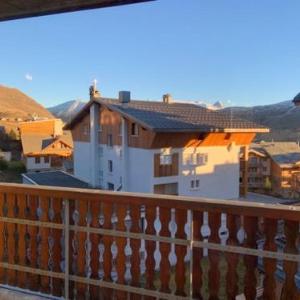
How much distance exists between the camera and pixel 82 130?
85.2 feet

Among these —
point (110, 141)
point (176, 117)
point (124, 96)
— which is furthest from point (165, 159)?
point (124, 96)

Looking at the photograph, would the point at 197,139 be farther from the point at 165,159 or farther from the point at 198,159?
the point at 165,159

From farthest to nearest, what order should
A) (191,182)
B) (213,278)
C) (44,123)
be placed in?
(44,123) → (191,182) → (213,278)

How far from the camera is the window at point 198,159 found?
2177 centimetres

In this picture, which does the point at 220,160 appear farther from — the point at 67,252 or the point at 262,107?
the point at 262,107

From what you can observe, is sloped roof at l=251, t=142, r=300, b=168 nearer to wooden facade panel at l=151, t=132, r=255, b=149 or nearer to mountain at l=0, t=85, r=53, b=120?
wooden facade panel at l=151, t=132, r=255, b=149

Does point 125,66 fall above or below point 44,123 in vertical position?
above

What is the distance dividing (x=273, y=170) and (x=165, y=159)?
14393 mm

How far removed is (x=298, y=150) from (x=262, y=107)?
52660 millimetres

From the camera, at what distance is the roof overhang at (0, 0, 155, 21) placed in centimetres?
244

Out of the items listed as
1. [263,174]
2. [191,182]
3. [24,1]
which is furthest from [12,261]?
[263,174]

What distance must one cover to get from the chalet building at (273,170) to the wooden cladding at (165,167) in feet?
38.7

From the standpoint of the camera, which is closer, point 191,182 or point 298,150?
point 191,182

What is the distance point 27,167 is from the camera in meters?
34.4
